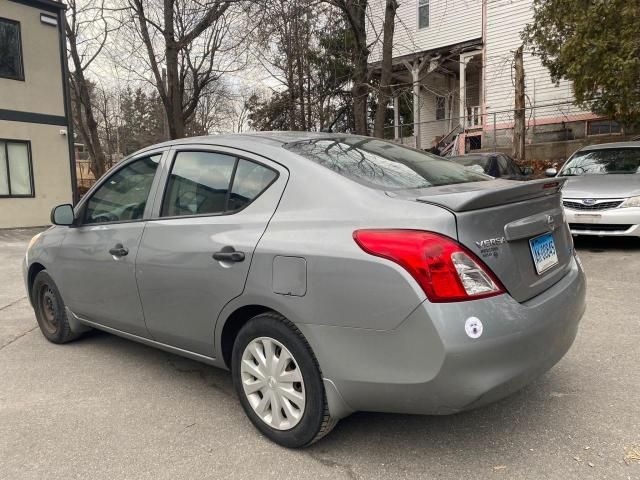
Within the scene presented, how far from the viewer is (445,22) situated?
2112 centimetres

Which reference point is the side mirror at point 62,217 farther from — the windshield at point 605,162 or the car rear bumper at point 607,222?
the windshield at point 605,162

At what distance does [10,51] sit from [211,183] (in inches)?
604

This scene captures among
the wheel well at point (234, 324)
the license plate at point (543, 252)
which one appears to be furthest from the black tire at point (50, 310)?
the license plate at point (543, 252)

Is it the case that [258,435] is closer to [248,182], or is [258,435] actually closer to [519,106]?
[248,182]

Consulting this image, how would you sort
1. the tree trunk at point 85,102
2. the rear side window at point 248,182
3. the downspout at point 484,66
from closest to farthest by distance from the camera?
1. the rear side window at point 248,182
2. the downspout at point 484,66
3. the tree trunk at point 85,102

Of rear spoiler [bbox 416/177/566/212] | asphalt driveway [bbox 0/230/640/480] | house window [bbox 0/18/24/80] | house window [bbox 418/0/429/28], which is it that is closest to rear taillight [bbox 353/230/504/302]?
rear spoiler [bbox 416/177/566/212]

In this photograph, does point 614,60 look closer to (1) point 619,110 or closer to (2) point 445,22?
(1) point 619,110

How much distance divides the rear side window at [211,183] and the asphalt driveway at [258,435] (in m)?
1.21

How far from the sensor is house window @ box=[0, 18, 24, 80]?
49.4 feet

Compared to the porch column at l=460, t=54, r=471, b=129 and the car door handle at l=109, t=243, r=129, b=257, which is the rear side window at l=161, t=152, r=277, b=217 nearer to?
the car door handle at l=109, t=243, r=129, b=257

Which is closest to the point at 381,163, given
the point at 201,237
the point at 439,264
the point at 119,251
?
the point at 439,264

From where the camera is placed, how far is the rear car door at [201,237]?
285cm

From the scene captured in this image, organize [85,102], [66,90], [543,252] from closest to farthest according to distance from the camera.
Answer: [543,252] < [66,90] < [85,102]

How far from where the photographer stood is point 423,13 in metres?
21.8
